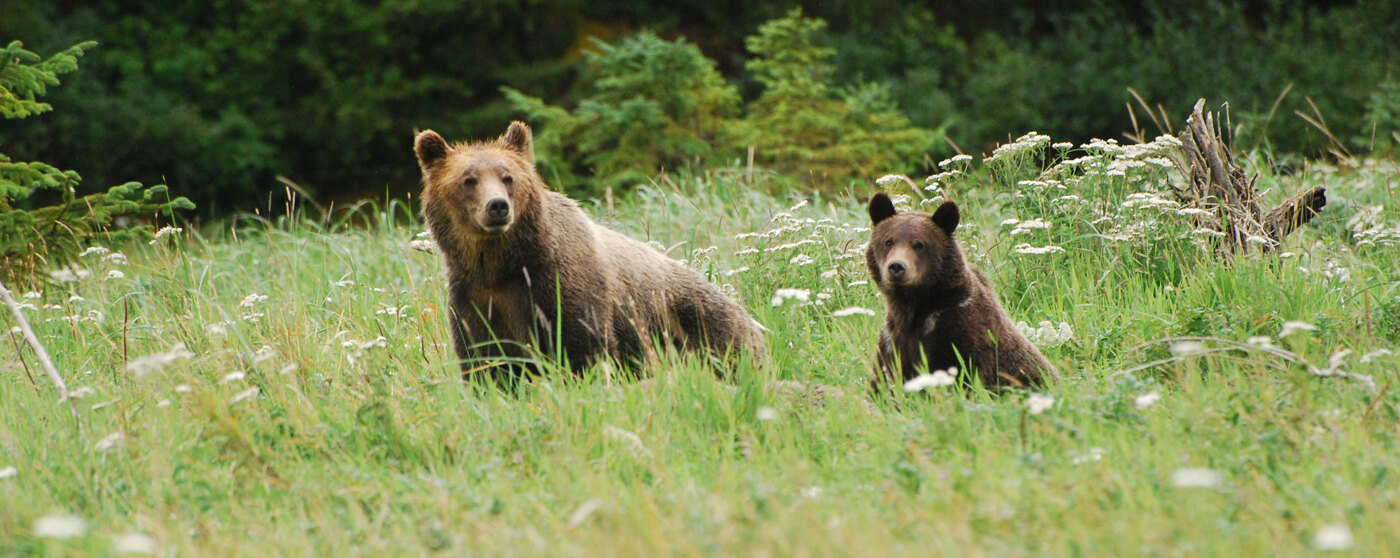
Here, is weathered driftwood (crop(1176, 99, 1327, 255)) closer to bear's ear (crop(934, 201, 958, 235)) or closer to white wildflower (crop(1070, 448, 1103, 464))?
bear's ear (crop(934, 201, 958, 235))

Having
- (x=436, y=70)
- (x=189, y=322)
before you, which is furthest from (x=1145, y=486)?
(x=436, y=70)

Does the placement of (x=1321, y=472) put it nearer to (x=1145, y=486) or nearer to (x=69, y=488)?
(x=1145, y=486)

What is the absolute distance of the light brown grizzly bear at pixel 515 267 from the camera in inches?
209

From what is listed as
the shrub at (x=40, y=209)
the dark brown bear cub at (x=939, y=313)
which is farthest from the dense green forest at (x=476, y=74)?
the dark brown bear cub at (x=939, y=313)

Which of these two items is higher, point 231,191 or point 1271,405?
point 1271,405

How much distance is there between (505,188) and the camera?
531 cm

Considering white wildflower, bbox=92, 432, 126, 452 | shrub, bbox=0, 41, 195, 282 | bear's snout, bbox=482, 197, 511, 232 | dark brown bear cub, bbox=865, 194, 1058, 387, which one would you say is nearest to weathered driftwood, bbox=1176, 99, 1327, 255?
dark brown bear cub, bbox=865, 194, 1058, 387

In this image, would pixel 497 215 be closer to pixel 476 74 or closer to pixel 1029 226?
pixel 1029 226

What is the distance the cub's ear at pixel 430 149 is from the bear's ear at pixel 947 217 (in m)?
2.30

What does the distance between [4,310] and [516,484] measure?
447 centimetres

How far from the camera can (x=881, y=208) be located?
526cm

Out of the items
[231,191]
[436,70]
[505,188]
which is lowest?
[231,191]

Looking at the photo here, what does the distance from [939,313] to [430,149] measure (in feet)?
8.08

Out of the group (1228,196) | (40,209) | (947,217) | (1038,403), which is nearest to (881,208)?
(947,217)
